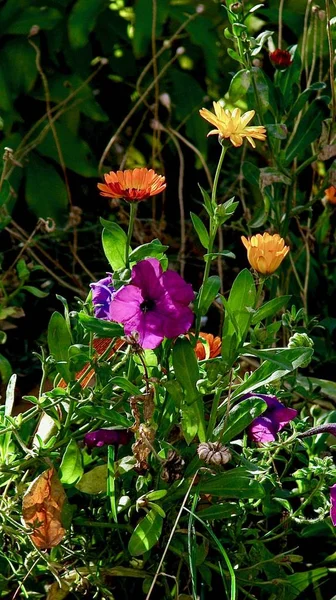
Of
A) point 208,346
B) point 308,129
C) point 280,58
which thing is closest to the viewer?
point 208,346

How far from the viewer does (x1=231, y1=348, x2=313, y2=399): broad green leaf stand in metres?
1.11

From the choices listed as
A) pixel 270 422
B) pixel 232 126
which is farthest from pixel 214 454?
pixel 232 126

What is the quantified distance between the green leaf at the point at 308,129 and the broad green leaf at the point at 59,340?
2.28ft

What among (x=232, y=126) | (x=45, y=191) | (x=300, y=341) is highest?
(x=232, y=126)

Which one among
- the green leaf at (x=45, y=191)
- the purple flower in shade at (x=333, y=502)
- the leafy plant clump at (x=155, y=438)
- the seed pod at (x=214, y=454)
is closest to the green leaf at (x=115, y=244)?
the leafy plant clump at (x=155, y=438)

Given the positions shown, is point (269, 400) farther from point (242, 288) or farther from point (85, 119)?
point (85, 119)

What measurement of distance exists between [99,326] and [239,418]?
191 mm

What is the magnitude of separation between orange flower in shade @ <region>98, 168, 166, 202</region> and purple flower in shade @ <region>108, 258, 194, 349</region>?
0.25ft

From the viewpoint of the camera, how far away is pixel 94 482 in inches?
47.0

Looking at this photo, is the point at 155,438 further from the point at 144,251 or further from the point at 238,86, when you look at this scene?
the point at 238,86

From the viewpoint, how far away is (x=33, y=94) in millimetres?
2322

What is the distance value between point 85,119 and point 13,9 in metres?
0.33

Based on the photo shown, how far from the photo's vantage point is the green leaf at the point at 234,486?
1.12 metres

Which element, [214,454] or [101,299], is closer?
[214,454]
